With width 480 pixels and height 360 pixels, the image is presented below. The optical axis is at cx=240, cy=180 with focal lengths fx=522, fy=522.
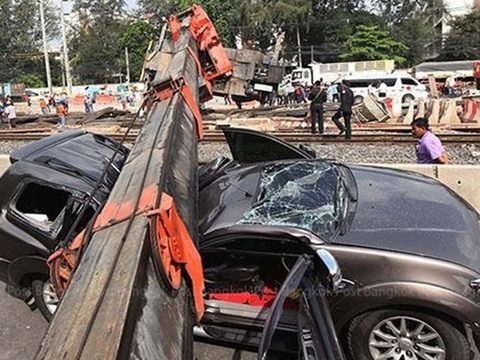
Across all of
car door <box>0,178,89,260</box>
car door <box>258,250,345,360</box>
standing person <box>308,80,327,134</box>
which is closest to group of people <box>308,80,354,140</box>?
standing person <box>308,80,327,134</box>

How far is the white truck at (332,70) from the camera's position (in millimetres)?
39781

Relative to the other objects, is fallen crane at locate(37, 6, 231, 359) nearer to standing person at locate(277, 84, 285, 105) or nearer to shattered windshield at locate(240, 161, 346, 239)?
shattered windshield at locate(240, 161, 346, 239)

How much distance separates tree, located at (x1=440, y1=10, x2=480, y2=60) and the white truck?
1806cm

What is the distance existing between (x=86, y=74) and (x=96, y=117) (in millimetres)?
61143

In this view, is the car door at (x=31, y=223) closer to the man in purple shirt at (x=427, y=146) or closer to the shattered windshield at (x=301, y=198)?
the shattered windshield at (x=301, y=198)

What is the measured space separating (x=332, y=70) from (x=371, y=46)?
594 inches

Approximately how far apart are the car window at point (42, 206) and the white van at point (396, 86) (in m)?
22.8

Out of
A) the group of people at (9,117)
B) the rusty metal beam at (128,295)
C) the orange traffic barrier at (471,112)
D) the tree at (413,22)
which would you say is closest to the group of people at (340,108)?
the orange traffic barrier at (471,112)

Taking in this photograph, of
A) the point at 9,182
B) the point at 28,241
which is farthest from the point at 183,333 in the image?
the point at 9,182

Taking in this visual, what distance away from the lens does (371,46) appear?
58.8 metres

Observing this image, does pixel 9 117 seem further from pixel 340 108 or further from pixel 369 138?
pixel 369 138

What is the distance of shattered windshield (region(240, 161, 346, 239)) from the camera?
4012 mm

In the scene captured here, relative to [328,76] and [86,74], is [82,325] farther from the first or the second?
[86,74]

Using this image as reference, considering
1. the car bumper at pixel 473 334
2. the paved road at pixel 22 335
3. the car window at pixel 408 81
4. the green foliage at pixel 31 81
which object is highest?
the green foliage at pixel 31 81
